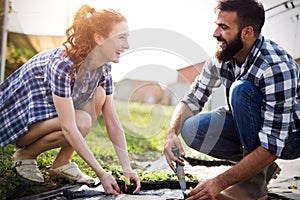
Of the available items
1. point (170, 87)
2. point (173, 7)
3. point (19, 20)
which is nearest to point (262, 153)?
point (170, 87)

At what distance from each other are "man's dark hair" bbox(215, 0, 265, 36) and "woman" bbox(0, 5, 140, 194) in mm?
394

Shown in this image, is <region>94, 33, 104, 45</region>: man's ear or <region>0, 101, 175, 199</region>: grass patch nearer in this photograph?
<region>94, 33, 104, 45</region>: man's ear

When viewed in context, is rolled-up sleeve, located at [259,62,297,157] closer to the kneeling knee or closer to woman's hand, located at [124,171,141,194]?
woman's hand, located at [124,171,141,194]

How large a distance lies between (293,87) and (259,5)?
1.17 ft

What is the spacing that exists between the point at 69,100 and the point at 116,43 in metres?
0.29

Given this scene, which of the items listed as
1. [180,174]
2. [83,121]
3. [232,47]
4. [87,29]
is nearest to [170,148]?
[180,174]

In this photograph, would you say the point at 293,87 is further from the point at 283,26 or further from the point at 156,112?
the point at 156,112

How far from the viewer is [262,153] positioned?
1994 millimetres

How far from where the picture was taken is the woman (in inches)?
83.2

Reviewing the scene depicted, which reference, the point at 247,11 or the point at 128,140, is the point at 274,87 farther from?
the point at 128,140

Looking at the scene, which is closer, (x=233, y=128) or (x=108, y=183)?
(x=108, y=183)

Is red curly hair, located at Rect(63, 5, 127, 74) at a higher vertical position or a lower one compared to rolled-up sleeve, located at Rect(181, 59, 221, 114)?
higher

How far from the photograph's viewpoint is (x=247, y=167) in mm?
2002

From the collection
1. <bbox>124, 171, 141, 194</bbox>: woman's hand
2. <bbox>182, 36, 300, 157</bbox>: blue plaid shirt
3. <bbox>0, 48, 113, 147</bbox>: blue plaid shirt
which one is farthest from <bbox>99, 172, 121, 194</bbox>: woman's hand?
<bbox>182, 36, 300, 157</bbox>: blue plaid shirt
